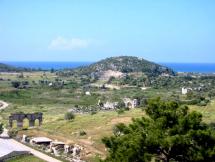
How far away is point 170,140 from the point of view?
27.5 metres

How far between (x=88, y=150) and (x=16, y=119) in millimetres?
29148

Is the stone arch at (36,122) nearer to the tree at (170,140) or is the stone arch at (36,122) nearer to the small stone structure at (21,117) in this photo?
the small stone structure at (21,117)

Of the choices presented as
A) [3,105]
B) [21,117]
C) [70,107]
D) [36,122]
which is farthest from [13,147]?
[3,105]

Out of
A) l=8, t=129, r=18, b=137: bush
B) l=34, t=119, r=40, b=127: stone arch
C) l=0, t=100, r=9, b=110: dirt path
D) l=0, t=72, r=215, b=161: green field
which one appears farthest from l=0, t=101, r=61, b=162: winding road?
l=0, t=100, r=9, b=110: dirt path

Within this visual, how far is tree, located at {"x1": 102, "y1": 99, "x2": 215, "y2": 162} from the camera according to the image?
2800 cm

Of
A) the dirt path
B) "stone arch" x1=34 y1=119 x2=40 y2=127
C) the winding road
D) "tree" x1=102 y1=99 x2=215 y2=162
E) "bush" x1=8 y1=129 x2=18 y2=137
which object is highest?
"tree" x1=102 y1=99 x2=215 y2=162

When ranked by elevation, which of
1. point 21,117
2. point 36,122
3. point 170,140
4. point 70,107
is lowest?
point 70,107

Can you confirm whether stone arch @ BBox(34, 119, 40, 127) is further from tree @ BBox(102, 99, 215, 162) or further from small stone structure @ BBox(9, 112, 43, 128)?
tree @ BBox(102, 99, 215, 162)

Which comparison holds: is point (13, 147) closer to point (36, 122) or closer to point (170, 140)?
point (36, 122)

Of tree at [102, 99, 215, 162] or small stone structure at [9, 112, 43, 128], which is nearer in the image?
tree at [102, 99, 215, 162]

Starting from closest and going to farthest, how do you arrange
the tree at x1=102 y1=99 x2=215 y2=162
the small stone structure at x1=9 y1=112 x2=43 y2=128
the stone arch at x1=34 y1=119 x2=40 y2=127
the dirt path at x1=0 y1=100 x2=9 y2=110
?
the tree at x1=102 y1=99 x2=215 y2=162 < the small stone structure at x1=9 y1=112 x2=43 y2=128 < the stone arch at x1=34 y1=119 x2=40 y2=127 < the dirt path at x1=0 y1=100 x2=9 y2=110

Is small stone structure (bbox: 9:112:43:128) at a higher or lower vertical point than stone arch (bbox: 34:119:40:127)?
higher

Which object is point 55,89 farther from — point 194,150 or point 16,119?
point 194,150

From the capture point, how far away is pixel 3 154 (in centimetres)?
5141
